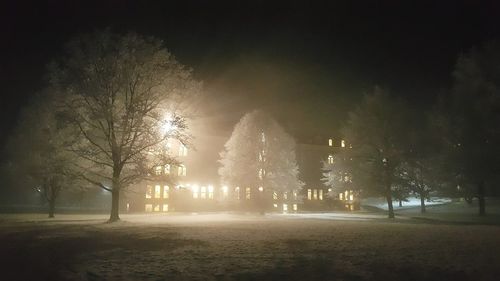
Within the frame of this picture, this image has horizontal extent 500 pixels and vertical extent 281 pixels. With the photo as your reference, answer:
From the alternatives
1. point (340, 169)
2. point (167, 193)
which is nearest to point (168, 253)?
point (340, 169)

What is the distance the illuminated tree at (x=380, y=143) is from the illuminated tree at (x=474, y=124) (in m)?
4.56

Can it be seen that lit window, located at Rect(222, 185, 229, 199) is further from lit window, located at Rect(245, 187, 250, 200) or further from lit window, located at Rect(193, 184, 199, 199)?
A: lit window, located at Rect(193, 184, 199, 199)

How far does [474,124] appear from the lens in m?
40.9

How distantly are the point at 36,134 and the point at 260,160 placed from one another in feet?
73.2

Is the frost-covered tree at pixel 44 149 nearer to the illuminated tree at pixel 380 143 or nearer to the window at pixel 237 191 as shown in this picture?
the window at pixel 237 191

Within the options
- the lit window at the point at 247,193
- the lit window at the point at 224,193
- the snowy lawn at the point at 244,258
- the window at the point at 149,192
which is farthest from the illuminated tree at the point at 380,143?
the window at the point at 149,192

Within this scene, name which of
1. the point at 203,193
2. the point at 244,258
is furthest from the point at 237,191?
the point at 244,258

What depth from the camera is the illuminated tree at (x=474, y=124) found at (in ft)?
126

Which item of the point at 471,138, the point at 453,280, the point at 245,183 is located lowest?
the point at 453,280

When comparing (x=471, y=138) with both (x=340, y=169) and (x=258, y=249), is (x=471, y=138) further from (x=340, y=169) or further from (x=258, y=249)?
(x=258, y=249)

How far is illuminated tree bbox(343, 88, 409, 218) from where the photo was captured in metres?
42.3

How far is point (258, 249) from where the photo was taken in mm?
15273

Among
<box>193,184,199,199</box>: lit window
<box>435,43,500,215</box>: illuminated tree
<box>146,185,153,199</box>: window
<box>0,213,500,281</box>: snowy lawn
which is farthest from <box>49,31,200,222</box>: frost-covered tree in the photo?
<box>193,184,199,199</box>: lit window

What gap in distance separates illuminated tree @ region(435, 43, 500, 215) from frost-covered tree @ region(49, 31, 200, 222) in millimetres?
25330
